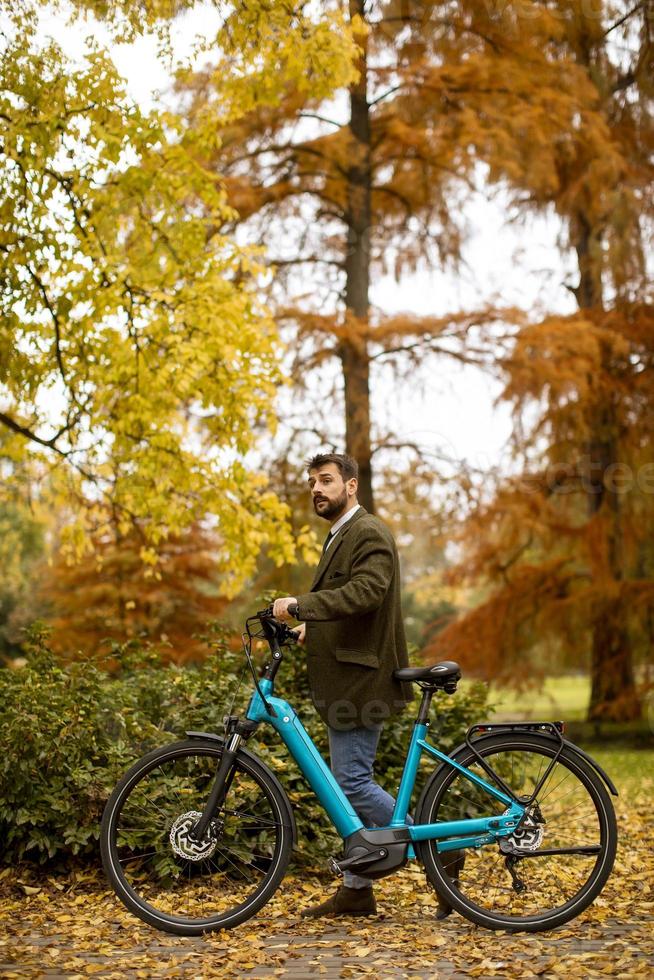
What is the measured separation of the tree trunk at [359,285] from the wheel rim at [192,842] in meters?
7.35

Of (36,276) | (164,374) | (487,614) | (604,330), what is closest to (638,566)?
(487,614)

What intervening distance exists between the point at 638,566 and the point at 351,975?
13118 mm

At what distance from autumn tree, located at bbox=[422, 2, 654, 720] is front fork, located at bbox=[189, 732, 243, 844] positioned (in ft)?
30.3

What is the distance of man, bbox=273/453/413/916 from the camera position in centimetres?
432

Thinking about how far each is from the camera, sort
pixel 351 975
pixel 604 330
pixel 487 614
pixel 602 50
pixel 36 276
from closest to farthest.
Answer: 1. pixel 351 975
2. pixel 36 276
3. pixel 604 330
4. pixel 487 614
5. pixel 602 50

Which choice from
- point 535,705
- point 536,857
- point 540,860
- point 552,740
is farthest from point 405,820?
point 535,705

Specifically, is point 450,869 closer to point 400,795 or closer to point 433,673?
point 400,795

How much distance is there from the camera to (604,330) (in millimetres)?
13383

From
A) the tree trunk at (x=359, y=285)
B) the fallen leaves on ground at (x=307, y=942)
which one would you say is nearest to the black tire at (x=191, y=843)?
the fallen leaves on ground at (x=307, y=942)

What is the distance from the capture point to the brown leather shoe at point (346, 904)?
4410mm

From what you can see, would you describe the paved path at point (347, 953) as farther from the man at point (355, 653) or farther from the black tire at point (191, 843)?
the man at point (355, 653)

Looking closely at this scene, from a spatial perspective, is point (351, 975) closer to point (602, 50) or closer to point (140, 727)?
point (140, 727)

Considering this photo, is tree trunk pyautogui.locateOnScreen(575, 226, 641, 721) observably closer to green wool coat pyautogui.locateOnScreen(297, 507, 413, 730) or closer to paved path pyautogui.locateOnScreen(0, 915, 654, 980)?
paved path pyautogui.locateOnScreen(0, 915, 654, 980)

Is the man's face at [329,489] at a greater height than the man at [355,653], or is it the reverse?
the man's face at [329,489]
